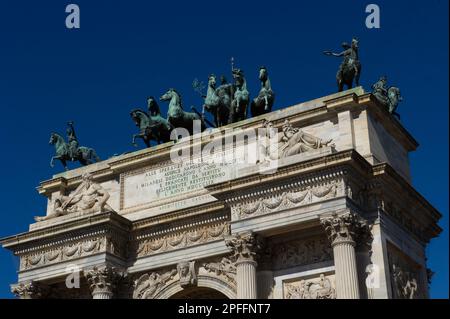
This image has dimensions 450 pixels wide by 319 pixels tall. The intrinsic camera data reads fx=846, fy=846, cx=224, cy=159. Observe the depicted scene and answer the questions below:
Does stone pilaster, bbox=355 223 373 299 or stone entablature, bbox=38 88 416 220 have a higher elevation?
stone entablature, bbox=38 88 416 220

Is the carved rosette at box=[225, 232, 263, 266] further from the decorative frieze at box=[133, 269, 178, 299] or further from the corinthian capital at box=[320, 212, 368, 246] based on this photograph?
the decorative frieze at box=[133, 269, 178, 299]

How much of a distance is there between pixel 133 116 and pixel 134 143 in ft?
3.75

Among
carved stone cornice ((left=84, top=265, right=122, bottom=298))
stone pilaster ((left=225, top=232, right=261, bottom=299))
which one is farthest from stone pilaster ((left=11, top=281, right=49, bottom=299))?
stone pilaster ((left=225, top=232, right=261, bottom=299))

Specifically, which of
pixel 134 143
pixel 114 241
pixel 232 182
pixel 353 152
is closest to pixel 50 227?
pixel 114 241

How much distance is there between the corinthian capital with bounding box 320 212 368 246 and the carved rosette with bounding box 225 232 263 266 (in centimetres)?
217

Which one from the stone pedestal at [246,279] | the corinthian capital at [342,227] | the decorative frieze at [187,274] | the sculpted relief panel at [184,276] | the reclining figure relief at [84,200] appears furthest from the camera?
the reclining figure relief at [84,200]

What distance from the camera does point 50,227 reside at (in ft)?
92.6

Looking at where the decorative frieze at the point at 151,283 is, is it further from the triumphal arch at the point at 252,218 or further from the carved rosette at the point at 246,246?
the carved rosette at the point at 246,246

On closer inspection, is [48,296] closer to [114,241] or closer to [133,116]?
[114,241]

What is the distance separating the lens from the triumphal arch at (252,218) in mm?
24125

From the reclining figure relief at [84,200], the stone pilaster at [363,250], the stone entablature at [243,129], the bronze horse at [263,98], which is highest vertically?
the bronze horse at [263,98]

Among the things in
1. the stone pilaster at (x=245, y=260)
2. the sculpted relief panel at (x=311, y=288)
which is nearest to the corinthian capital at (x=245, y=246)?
the stone pilaster at (x=245, y=260)

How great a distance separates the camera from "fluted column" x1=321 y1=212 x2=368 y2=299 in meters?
22.8
